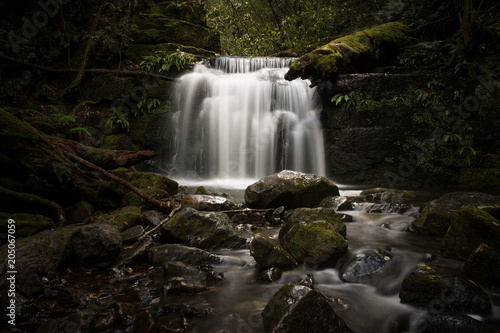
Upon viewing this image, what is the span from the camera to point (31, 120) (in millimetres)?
9281

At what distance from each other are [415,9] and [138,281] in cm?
→ 1665

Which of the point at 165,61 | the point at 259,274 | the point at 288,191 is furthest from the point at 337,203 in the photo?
the point at 165,61

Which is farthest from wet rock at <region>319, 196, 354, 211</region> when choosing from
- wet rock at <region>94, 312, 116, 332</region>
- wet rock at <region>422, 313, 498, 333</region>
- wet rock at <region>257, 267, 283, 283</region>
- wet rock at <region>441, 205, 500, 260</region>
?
wet rock at <region>94, 312, 116, 332</region>

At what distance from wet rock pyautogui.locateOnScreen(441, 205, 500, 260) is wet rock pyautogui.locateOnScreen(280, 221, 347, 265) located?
1259 mm

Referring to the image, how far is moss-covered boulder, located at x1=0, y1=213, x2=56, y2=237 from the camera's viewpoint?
145 inches

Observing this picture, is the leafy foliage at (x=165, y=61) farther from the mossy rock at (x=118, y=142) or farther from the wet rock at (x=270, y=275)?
the wet rock at (x=270, y=275)

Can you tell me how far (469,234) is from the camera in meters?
3.27

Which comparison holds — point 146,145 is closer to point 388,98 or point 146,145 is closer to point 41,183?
point 41,183

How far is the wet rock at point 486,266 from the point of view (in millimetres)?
2783

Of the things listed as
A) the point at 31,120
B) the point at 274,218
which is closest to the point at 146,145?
the point at 31,120

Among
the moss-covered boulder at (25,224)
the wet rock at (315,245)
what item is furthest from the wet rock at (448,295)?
the moss-covered boulder at (25,224)

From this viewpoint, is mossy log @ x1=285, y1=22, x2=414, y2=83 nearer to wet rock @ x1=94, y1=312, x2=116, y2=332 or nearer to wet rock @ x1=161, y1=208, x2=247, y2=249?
wet rock @ x1=161, y1=208, x2=247, y2=249

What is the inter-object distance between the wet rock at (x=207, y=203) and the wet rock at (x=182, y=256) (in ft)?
5.83

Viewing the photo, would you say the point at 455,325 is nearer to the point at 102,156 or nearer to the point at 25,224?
the point at 25,224
